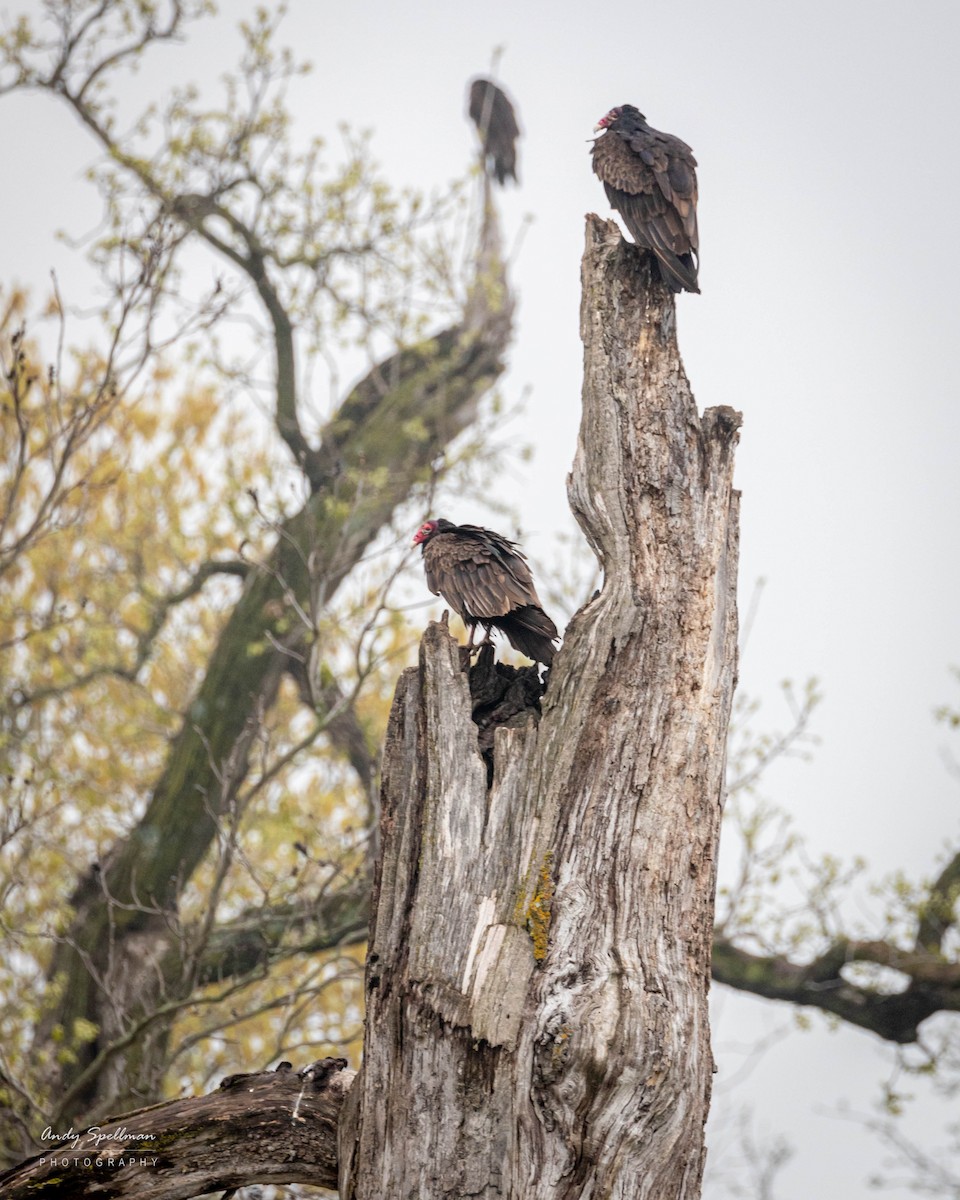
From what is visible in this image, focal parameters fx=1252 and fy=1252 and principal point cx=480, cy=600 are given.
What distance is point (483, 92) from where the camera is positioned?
12484mm

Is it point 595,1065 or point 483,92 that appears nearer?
point 595,1065

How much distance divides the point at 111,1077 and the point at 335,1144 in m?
4.25

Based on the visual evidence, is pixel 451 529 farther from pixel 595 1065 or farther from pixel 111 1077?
pixel 111 1077

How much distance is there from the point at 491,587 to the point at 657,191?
170cm

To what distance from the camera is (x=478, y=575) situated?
14.9ft

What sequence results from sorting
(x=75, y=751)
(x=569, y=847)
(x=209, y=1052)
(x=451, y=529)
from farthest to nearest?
(x=75, y=751) < (x=209, y=1052) < (x=451, y=529) < (x=569, y=847)

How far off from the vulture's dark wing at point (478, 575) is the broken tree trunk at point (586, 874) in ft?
1.52

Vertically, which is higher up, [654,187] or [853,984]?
[654,187]

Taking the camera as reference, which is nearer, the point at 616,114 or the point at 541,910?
the point at 541,910

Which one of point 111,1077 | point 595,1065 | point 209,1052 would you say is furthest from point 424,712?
point 209,1052

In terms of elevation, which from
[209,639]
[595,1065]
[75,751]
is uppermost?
[209,639]

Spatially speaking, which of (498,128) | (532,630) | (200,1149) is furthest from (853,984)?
(498,128)

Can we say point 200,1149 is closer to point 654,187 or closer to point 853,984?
point 654,187

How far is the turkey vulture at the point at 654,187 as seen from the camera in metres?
4.47
